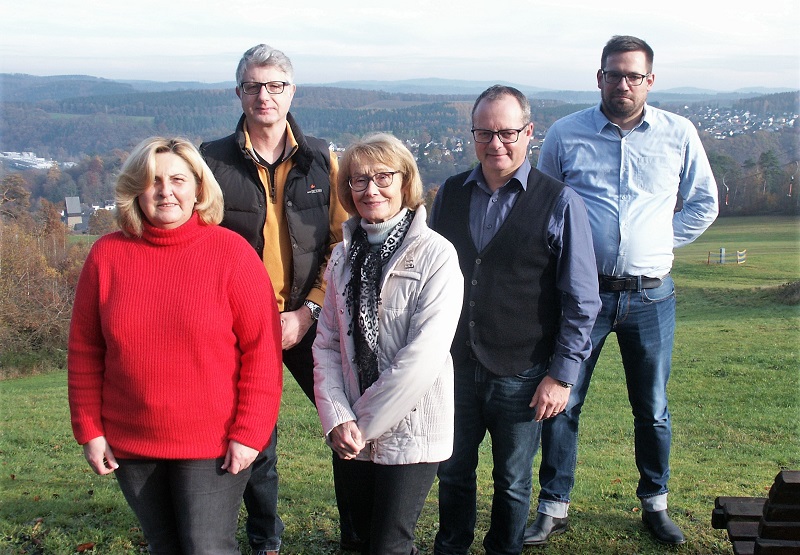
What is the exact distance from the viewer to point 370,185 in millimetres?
2816

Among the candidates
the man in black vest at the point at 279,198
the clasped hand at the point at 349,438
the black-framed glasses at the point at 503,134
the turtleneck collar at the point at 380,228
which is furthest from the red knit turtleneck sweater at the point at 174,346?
the black-framed glasses at the point at 503,134

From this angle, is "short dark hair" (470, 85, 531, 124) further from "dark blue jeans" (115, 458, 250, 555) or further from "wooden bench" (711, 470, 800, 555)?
"dark blue jeans" (115, 458, 250, 555)

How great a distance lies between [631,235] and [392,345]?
170 centimetres

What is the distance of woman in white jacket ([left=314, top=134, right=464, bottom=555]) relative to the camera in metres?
2.73

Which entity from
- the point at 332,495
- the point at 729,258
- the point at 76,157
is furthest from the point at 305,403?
the point at 76,157

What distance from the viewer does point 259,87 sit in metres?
3.39

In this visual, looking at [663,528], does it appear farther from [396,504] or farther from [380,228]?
[380,228]

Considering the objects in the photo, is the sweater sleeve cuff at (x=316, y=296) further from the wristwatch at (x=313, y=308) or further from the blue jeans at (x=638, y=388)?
the blue jeans at (x=638, y=388)

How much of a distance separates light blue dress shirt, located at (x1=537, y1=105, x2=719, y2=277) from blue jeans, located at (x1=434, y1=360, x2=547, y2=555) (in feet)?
3.21

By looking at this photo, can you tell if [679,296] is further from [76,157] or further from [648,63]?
[76,157]

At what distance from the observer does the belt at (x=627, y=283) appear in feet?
12.5

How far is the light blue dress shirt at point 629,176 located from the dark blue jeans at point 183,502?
227 centimetres

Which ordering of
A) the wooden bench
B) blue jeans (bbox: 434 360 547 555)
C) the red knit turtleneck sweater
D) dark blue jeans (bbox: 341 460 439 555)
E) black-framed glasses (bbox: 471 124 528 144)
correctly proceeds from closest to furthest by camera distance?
the wooden bench < the red knit turtleneck sweater < dark blue jeans (bbox: 341 460 439 555) < black-framed glasses (bbox: 471 124 528 144) < blue jeans (bbox: 434 360 547 555)

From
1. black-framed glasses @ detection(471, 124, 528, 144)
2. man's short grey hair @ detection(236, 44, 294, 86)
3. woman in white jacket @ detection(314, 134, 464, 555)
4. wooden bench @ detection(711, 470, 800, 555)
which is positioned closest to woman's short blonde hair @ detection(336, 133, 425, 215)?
woman in white jacket @ detection(314, 134, 464, 555)
